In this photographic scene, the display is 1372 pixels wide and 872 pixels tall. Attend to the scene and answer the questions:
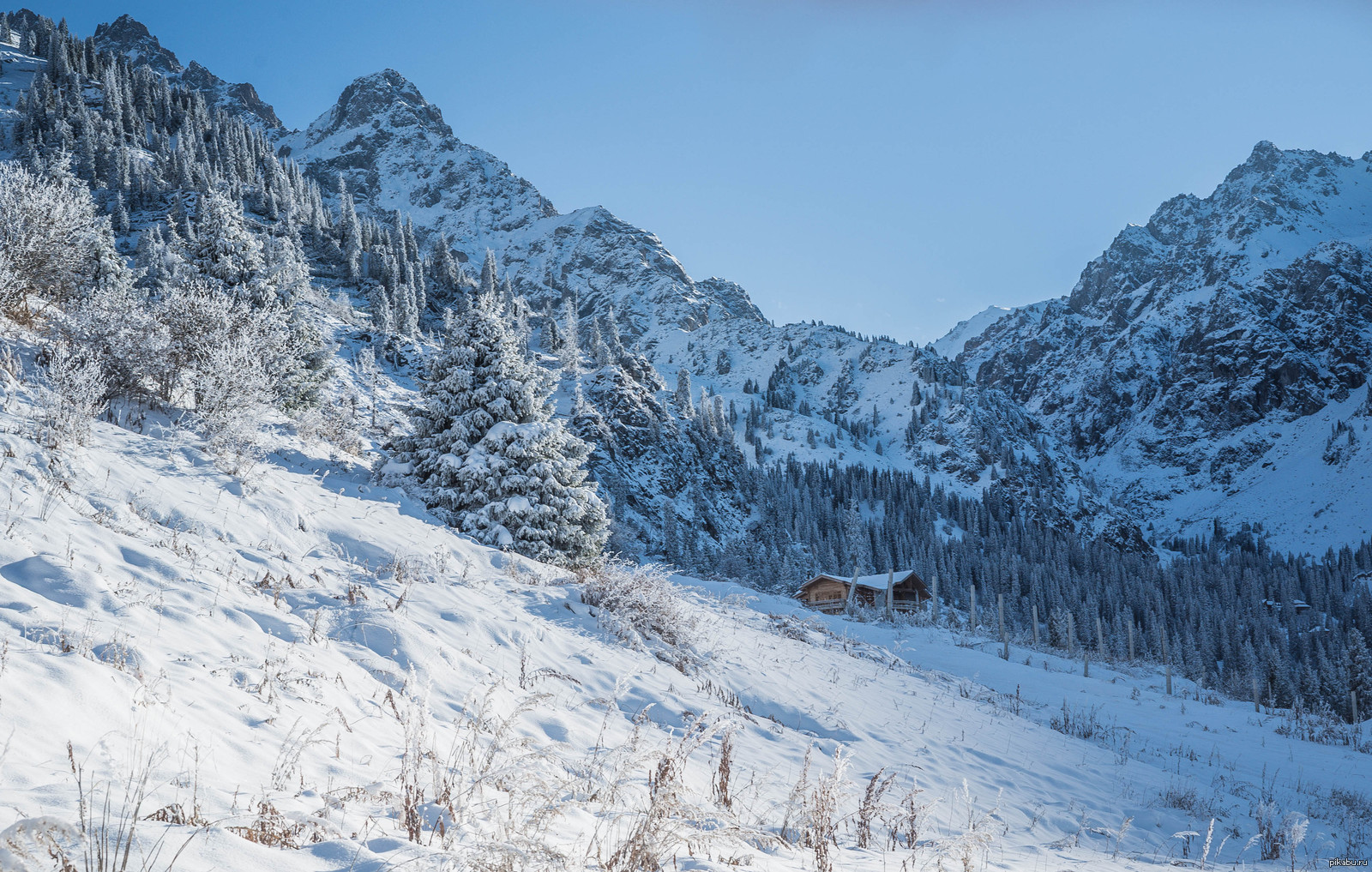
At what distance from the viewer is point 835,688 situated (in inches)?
434

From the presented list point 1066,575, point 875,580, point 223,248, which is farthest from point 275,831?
point 1066,575

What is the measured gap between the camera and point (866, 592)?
41781mm

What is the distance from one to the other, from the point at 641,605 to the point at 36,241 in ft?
43.1

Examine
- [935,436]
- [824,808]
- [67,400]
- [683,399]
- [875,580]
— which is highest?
[935,436]

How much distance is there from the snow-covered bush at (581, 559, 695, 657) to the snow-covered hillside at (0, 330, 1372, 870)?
0.14 meters

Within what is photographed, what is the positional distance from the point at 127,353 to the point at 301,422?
188 inches

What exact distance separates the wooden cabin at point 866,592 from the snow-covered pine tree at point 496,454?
24334mm

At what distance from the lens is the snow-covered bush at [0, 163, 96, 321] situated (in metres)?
11.6

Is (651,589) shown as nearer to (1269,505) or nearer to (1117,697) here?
(1117,697)

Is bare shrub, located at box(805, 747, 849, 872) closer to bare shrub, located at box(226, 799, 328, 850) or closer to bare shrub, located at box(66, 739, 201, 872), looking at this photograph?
bare shrub, located at box(226, 799, 328, 850)

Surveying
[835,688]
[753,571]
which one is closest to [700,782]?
[835,688]

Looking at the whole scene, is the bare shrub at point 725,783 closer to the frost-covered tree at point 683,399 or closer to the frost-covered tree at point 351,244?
the frost-covered tree at point 683,399

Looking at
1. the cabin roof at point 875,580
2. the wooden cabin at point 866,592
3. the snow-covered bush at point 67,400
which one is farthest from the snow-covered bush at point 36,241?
the cabin roof at point 875,580

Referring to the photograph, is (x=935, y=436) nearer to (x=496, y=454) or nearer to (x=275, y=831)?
(x=496, y=454)
